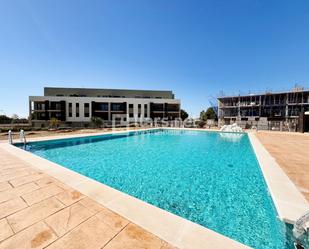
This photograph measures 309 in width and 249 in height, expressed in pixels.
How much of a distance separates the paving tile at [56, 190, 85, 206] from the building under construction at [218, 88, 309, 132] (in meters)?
26.7

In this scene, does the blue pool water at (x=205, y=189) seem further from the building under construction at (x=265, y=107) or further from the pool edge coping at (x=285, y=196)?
the building under construction at (x=265, y=107)

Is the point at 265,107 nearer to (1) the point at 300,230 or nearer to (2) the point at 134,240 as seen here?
(1) the point at 300,230

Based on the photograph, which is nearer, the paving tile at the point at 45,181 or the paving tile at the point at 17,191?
the paving tile at the point at 17,191

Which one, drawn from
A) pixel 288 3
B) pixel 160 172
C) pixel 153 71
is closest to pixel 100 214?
pixel 160 172

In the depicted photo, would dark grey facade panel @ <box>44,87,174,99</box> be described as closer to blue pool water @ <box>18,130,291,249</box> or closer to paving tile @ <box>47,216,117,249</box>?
blue pool water @ <box>18,130,291,249</box>

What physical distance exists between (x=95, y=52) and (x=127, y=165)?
12383mm

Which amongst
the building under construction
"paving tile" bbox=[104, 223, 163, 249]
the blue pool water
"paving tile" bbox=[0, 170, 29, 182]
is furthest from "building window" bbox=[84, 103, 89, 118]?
"paving tile" bbox=[104, 223, 163, 249]

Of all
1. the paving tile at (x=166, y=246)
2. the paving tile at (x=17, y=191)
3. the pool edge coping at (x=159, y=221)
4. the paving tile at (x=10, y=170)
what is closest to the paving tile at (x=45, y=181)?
the paving tile at (x=17, y=191)

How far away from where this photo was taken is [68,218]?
2129mm

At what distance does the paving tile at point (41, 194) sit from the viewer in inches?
104

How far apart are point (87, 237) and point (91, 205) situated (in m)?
0.76

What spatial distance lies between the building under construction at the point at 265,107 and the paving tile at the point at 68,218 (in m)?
26.9

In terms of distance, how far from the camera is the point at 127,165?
6266mm

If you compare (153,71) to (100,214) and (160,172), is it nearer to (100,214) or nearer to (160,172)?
(160,172)
